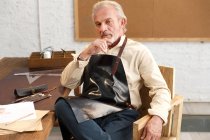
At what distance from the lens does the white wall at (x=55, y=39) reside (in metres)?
3.09

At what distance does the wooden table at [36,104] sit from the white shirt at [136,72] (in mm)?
104

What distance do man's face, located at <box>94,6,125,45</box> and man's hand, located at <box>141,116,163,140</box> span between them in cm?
50

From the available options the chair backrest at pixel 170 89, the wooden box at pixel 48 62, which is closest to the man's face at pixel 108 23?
the chair backrest at pixel 170 89

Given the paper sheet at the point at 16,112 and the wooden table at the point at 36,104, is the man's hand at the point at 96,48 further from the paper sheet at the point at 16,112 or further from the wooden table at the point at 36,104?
the paper sheet at the point at 16,112

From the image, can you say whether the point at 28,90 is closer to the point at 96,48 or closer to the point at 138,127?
the point at 96,48

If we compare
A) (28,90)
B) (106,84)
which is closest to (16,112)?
(28,90)

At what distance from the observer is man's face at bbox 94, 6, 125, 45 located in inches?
64.9

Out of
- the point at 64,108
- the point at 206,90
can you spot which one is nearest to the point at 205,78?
the point at 206,90

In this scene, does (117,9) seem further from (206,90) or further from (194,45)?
(206,90)

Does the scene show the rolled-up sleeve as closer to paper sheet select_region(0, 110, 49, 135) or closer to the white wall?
paper sheet select_region(0, 110, 49, 135)

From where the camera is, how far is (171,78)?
1689 mm

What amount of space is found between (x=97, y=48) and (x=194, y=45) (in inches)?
74.2

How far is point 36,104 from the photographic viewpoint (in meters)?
1.40

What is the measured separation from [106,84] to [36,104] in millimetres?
402
